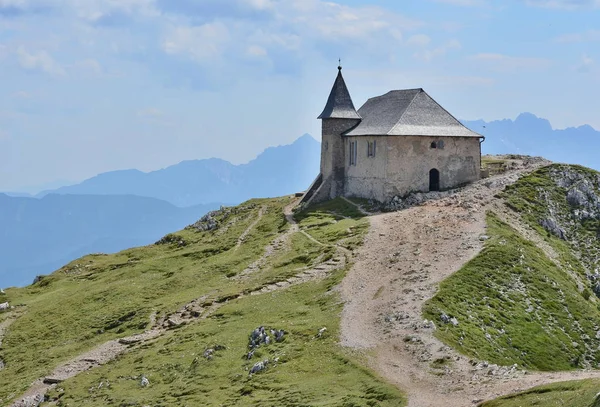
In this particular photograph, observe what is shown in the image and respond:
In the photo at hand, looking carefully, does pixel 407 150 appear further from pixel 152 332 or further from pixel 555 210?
pixel 152 332

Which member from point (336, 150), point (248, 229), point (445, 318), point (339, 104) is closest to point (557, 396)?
point (445, 318)

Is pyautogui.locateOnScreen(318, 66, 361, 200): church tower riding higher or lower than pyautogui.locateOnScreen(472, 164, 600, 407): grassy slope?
higher

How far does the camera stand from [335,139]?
90812 millimetres

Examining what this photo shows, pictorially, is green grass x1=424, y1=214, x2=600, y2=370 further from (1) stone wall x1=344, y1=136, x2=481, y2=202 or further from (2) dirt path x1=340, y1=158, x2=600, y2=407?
(1) stone wall x1=344, y1=136, x2=481, y2=202

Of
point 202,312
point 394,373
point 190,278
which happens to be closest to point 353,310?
point 394,373

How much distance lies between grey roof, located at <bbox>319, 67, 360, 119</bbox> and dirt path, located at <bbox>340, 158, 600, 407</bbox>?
1918 cm

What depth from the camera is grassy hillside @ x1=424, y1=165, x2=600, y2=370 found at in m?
46.6

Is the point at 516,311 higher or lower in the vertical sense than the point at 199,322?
higher

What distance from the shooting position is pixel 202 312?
6203 cm

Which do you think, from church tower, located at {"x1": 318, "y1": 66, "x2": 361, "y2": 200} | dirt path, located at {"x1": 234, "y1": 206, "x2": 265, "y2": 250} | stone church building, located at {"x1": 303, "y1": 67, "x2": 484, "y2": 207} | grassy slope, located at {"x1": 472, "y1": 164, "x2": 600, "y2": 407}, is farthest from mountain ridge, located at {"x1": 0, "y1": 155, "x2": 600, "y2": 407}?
church tower, located at {"x1": 318, "y1": 66, "x2": 361, "y2": 200}

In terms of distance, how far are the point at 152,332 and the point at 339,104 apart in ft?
137

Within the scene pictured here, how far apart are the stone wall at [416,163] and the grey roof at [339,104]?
849 centimetres

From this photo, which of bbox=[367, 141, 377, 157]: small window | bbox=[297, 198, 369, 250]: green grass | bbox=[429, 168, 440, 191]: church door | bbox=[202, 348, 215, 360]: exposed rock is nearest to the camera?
bbox=[202, 348, 215, 360]: exposed rock

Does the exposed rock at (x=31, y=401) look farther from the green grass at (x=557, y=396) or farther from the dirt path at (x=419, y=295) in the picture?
the green grass at (x=557, y=396)
